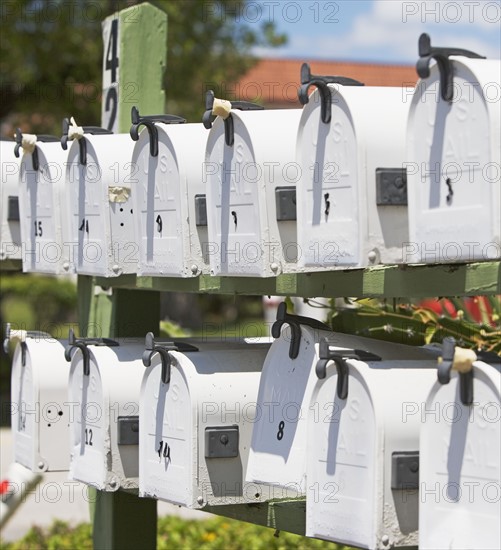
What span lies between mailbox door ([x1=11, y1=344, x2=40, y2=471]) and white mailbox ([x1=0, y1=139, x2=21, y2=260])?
1.46ft

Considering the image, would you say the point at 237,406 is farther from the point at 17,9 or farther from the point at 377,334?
the point at 17,9

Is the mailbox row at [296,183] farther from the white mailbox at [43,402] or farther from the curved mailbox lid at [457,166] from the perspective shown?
the white mailbox at [43,402]

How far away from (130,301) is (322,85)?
1687 mm

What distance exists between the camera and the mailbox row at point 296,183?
1.85m

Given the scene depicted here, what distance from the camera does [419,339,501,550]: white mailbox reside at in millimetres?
1812

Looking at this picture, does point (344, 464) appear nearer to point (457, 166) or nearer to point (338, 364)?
point (338, 364)

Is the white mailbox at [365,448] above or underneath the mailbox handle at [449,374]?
underneath

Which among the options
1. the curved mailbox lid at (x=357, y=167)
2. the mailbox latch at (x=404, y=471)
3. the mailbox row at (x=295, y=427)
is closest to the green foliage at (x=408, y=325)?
the mailbox row at (x=295, y=427)

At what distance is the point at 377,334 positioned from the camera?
3189 mm

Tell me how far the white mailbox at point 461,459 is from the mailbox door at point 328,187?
1.04 ft

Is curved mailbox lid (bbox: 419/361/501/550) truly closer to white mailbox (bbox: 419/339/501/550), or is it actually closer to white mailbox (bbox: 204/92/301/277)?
white mailbox (bbox: 419/339/501/550)

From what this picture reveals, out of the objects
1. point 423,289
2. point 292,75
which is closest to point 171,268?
point 423,289

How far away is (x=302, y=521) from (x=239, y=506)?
24cm

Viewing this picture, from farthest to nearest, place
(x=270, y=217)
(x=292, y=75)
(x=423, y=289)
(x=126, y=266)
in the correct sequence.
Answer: (x=292, y=75) < (x=126, y=266) < (x=270, y=217) < (x=423, y=289)
